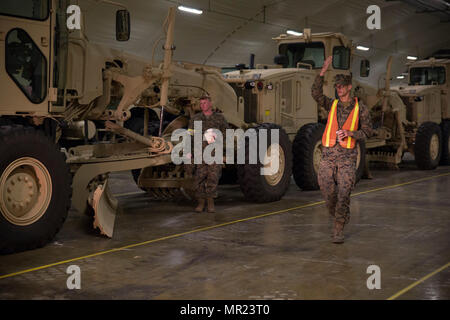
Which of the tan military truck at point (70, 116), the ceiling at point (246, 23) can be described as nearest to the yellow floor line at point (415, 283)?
the tan military truck at point (70, 116)

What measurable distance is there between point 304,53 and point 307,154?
2605 millimetres

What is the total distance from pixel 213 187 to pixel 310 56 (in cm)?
480

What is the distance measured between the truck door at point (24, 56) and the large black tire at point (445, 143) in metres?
12.7

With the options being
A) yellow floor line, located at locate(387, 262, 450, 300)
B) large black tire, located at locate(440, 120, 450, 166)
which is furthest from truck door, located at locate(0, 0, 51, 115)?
large black tire, located at locate(440, 120, 450, 166)

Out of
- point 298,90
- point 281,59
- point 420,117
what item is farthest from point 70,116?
point 420,117

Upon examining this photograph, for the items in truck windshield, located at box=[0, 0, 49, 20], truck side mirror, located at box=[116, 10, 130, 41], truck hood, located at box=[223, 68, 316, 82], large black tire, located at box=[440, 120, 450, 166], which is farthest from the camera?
large black tire, located at box=[440, 120, 450, 166]

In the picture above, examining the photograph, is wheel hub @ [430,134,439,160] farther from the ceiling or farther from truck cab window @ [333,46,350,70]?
the ceiling

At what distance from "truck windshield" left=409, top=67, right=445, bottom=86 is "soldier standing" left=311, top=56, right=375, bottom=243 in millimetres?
11426

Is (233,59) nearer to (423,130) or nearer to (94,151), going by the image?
(423,130)

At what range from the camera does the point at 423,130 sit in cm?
1578

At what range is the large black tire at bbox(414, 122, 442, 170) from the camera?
15.7 metres

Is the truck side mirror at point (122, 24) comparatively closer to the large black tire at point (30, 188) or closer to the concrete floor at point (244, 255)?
the large black tire at point (30, 188)

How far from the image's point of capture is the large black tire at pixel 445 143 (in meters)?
17.0

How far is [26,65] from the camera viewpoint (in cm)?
674
